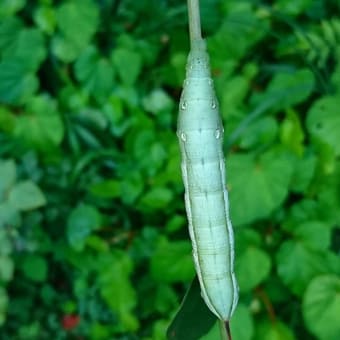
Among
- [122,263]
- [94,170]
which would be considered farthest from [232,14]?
[122,263]

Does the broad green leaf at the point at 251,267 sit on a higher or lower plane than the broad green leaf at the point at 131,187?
lower

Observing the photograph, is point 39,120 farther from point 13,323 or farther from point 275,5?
point 275,5

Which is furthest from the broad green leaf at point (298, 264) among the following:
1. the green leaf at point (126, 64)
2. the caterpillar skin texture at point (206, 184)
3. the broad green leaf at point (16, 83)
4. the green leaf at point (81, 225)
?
the caterpillar skin texture at point (206, 184)

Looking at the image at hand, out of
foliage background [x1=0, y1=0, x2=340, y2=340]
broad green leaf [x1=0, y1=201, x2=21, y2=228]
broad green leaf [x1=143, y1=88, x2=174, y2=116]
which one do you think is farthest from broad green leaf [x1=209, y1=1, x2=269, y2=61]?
broad green leaf [x1=0, y1=201, x2=21, y2=228]

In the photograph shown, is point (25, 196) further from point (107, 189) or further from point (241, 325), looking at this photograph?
point (241, 325)

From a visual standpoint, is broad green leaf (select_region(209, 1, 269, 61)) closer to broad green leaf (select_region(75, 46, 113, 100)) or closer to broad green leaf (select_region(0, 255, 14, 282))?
broad green leaf (select_region(75, 46, 113, 100))

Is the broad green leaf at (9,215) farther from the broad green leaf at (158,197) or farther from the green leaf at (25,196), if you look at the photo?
the broad green leaf at (158,197)
